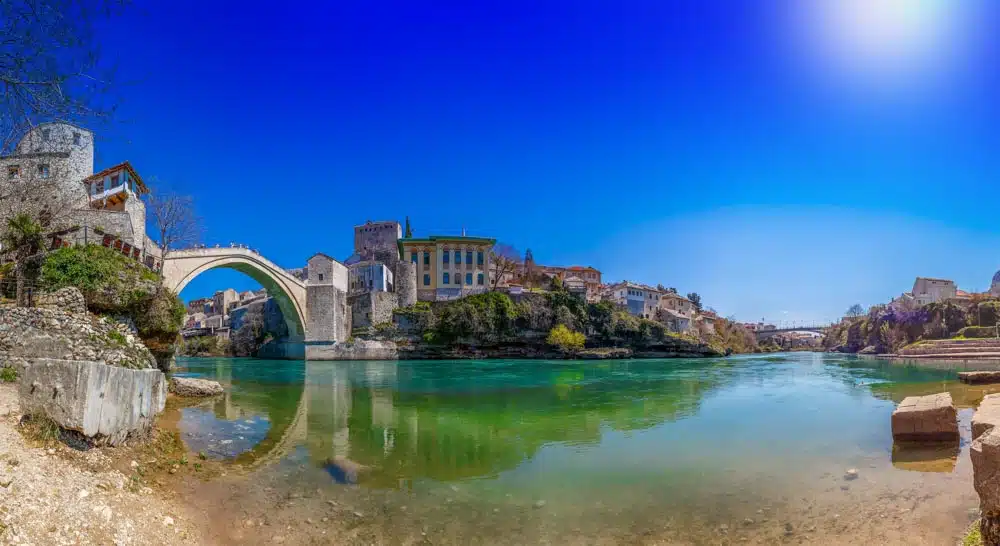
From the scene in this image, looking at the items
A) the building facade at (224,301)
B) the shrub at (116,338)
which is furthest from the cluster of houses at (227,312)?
the shrub at (116,338)

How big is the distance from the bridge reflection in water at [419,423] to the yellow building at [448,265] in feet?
117

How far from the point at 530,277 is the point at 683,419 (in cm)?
6205

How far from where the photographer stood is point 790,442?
391 inches

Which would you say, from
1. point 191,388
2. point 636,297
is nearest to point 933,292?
point 636,297

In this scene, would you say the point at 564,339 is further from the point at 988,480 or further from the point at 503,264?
the point at 988,480

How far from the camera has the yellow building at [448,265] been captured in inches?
2272

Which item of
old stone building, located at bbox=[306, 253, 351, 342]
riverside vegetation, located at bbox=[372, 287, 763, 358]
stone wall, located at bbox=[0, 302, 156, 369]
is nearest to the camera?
stone wall, located at bbox=[0, 302, 156, 369]

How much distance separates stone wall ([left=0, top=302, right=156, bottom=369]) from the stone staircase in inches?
2299

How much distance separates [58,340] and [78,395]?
4.13 meters

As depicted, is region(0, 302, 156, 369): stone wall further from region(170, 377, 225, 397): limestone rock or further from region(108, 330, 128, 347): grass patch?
region(170, 377, 225, 397): limestone rock

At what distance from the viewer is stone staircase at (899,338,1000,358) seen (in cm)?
4450

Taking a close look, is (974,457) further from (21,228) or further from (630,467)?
(21,228)

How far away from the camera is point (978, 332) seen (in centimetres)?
5694

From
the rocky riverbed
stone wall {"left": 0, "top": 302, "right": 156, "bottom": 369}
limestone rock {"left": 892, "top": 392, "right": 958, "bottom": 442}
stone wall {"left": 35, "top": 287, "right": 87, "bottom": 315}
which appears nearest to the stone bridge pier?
stone wall {"left": 35, "top": 287, "right": 87, "bottom": 315}
